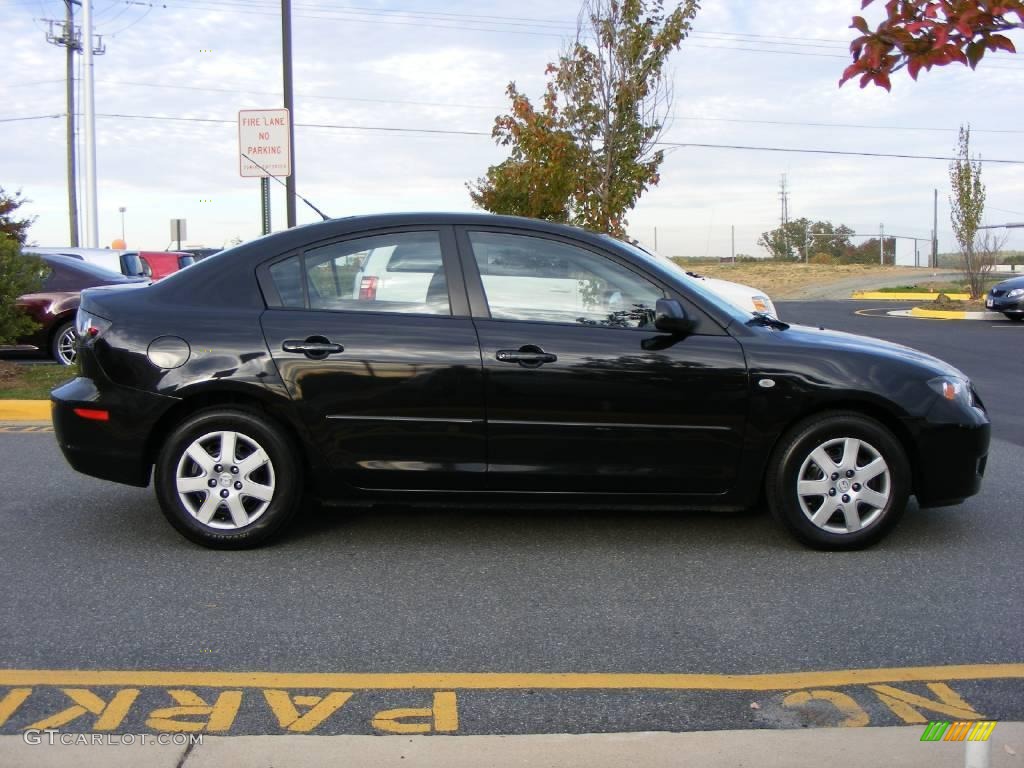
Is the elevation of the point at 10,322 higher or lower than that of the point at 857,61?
lower

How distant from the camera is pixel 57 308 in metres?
12.3

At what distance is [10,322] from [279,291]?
6.54m

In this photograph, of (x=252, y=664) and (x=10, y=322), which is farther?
(x=10, y=322)

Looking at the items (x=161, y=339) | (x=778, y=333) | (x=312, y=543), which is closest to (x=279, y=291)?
(x=161, y=339)

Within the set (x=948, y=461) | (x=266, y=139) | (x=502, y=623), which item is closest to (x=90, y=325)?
(x=502, y=623)

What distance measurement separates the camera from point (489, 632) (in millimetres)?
4004

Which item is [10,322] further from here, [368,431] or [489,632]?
[489,632]

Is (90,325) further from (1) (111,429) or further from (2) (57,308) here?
(2) (57,308)

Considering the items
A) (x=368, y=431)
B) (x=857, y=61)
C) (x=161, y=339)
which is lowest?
(x=368, y=431)

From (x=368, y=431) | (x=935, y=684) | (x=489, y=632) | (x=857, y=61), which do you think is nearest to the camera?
(x=857, y=61)

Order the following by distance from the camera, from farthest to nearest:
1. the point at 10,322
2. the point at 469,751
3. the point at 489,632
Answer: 1. the point at 10,322
2. the point at 489,632
3. the point at 469,751

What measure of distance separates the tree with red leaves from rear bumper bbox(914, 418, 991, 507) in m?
2.54

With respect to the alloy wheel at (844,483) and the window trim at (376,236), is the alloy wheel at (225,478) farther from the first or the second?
the alloy wheel at (844,483)

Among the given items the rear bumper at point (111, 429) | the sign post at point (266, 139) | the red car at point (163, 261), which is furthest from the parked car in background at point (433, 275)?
the red car at point (163, 261)
